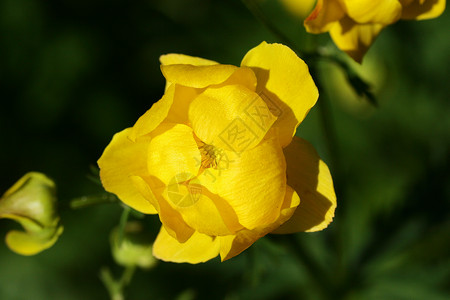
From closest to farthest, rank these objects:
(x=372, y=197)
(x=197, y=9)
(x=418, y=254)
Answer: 1. (x=418, y=254)
2. (x=372, y=197)
3. (x=197, y=9)

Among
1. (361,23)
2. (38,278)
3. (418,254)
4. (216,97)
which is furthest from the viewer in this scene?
(38,278)

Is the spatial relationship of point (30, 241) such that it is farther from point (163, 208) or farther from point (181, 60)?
point (181, 60)

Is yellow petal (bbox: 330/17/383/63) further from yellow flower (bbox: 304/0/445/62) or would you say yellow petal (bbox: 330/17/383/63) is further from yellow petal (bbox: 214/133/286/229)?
yellow petal (bbox: 214/133/286/229)

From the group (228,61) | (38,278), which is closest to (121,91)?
(228,61)

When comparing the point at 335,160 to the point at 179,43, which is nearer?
the point at 335,160

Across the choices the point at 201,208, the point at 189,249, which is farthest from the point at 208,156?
the point at 189,249

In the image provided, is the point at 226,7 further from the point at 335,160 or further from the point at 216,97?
the point at 216,97

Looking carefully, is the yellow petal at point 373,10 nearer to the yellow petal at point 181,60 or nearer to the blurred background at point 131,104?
the yellow petal at point 181,60
